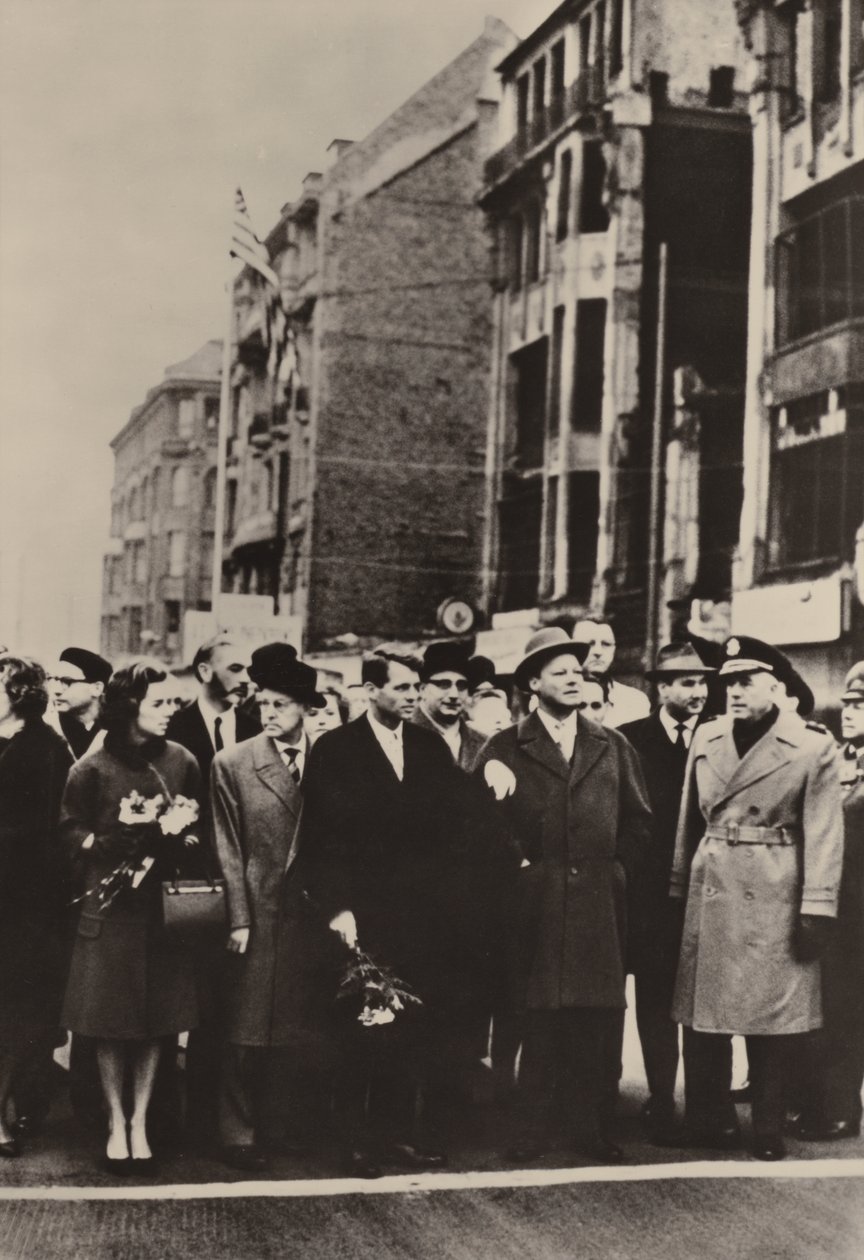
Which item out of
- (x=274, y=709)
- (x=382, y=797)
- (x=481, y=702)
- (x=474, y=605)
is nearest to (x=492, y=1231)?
(x=382, y=797)

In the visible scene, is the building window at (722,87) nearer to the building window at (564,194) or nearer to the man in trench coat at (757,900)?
the building window at (564,194)

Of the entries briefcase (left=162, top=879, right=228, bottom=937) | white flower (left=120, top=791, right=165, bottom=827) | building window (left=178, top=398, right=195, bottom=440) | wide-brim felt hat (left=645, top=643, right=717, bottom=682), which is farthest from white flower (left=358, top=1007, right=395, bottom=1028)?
building window (left=178, top=398, right=195, bottom=440)

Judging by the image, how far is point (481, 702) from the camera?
7.11 meters

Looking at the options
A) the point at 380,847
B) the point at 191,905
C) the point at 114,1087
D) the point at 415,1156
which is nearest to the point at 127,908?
the point at 191,905

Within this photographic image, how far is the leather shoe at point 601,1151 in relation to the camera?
4875 millimetres

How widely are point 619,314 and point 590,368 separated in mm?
469

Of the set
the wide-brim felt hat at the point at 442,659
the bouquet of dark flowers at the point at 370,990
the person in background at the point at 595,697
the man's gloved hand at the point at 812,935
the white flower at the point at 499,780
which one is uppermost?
the wide-brim felt hat at the point at 442,659

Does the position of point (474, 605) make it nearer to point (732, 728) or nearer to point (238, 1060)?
point (732, 728)

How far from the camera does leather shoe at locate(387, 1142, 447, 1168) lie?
4.79m

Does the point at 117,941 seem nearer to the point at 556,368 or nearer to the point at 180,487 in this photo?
the point at 180,487

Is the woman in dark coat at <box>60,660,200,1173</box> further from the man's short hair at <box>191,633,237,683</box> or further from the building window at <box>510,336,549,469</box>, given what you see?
the building window at <box>510,336,549,469</box>

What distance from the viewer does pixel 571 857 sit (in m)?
5.18

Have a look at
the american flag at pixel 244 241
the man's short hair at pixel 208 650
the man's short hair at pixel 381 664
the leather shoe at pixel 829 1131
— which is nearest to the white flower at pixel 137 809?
the man's short hair at pixel 381 664

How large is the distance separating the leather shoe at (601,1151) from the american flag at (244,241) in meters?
3.96
